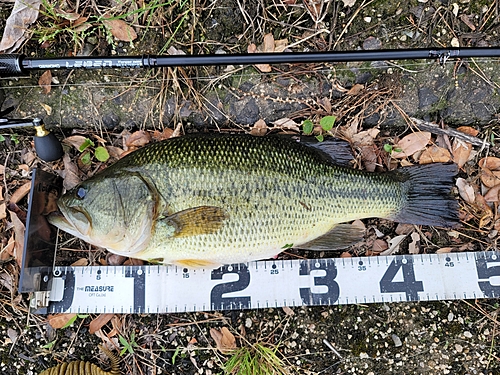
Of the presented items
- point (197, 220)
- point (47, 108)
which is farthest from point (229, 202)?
point (47, 108)

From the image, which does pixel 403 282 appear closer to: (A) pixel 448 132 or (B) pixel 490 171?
(B) pixel 490 171

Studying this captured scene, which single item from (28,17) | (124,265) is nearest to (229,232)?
(124,265)

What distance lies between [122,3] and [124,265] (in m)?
2.07

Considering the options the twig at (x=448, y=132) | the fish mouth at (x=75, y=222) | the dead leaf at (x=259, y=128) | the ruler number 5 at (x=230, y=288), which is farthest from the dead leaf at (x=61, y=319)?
the twig at (x=448, y=132)

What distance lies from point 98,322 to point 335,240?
1947 mm

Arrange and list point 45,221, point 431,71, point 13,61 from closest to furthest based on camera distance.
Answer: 1. point 13,61
2. point 45,221
3. point 431,71

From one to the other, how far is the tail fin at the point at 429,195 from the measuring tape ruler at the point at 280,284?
0.35 m

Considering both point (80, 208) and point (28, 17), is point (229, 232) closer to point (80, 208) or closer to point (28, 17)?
point (80, 208)

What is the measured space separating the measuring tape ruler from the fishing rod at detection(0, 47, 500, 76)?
A: 1.51 m

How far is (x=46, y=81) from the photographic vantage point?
3.30 meters

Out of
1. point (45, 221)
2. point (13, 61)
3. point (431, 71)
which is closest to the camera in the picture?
point (13, 61)

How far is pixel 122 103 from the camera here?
334 cm

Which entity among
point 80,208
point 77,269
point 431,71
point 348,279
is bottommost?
point 348,279

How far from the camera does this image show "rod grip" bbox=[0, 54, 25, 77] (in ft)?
8.94
